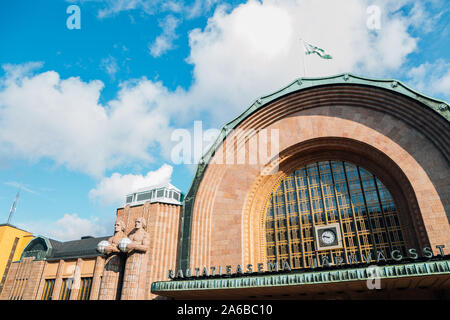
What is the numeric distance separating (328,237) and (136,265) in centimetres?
1210

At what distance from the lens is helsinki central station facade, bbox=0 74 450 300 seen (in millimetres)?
16453

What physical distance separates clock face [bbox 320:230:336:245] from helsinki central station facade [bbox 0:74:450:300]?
6 centimetres

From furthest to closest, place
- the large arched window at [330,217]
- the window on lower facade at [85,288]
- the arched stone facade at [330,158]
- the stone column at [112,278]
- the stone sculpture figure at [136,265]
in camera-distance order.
A: 1. the window on lower facade at [85,288]
2. the stone column at [112,278]
3. the stone sculpture figure at [136,265]
4. the large arched window at [330,217]
5. the arched stone facade at [330,158]

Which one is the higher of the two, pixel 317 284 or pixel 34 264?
pixel 34 264

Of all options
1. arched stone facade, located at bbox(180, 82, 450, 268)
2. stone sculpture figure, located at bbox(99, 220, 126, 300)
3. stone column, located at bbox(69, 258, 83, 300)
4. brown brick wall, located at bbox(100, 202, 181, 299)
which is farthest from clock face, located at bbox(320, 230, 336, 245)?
stone column, located at bbox(69, 258, 83, 300)

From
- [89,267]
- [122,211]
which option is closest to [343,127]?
[122,211]

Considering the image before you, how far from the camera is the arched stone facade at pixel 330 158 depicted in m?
17.1

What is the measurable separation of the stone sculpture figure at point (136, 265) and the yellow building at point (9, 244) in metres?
18.4

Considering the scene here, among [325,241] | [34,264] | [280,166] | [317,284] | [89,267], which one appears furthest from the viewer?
[34,264]

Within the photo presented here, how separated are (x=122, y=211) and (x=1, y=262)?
1682 centimetres

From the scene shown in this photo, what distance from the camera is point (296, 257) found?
1958 centimetres

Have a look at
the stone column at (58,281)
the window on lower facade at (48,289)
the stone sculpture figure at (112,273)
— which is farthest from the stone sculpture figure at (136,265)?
the window on lower facade at (48,289)

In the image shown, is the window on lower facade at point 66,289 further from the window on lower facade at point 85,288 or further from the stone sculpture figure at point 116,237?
the stone sculpture figure at point 116,237
